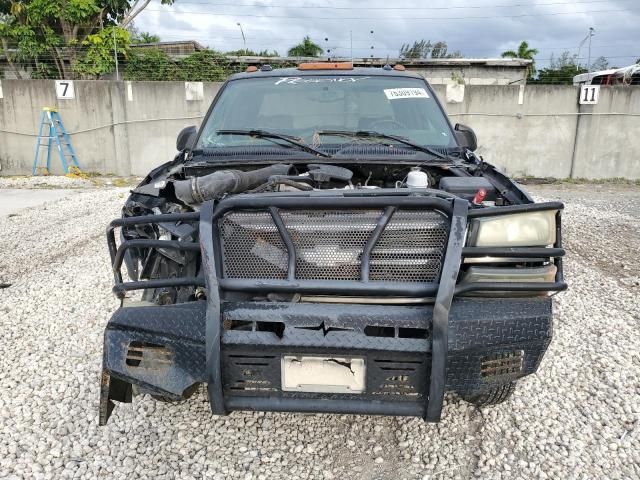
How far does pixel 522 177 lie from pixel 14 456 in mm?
12498

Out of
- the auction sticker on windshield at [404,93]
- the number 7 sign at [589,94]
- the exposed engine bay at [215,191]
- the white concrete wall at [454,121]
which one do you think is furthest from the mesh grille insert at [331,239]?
the number 7 sign at [589,94]

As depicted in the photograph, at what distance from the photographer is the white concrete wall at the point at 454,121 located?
12.2m

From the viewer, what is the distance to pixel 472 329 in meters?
2.06

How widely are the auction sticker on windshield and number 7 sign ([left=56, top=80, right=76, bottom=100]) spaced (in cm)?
1050

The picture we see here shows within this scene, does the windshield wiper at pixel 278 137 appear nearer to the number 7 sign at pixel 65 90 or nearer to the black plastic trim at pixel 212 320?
the black plastic trim at pixel 212 320

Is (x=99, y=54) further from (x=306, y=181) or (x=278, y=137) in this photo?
(x=306, y=181)

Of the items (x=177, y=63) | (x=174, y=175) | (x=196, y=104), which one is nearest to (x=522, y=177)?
(x=196, y=104)

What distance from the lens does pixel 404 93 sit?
4.03 meters

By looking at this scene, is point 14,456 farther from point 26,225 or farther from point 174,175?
point 26,225

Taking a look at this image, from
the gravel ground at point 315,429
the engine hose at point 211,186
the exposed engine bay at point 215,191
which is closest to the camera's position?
the gravel ground at point 315,429

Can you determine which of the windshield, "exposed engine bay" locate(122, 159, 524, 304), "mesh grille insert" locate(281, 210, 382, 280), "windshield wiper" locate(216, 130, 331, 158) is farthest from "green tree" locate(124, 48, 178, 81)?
"mesh grille insert" locate(281, 210, 382, 280)

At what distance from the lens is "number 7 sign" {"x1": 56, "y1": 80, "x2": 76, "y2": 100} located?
1205 cm

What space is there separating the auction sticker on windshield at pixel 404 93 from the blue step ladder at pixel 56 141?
1042cm

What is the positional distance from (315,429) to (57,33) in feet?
55.7
